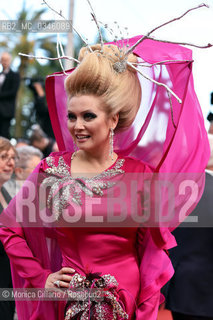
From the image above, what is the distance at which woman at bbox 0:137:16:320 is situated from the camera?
10.7 ft

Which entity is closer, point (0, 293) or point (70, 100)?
point (70, 100)

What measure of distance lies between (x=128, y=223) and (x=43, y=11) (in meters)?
22.6

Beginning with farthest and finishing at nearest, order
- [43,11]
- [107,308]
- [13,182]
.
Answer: [43,11] < [13,182] < [107,308]

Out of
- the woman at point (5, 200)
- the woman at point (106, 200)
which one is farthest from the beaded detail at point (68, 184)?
the woman at point (5, 200)

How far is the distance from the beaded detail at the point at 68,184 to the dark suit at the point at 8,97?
4.99 meters

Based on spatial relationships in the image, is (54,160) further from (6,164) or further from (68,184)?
(6,164)

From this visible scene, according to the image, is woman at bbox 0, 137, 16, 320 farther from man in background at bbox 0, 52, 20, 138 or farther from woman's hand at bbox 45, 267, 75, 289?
man in background at bbox 0, 52, 20, 138

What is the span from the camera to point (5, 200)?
3463 mm

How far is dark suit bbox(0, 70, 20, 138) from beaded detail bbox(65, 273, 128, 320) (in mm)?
5332

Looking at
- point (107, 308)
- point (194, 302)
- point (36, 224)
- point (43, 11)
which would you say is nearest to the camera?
point (107, 308)

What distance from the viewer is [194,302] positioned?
2977mm

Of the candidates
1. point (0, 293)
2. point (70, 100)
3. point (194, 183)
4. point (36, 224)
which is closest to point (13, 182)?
point (0, 293)

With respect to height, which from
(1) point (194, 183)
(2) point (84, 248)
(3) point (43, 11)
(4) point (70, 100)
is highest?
(3) point (43, 11)

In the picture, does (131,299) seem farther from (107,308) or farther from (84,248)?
(84,248)
